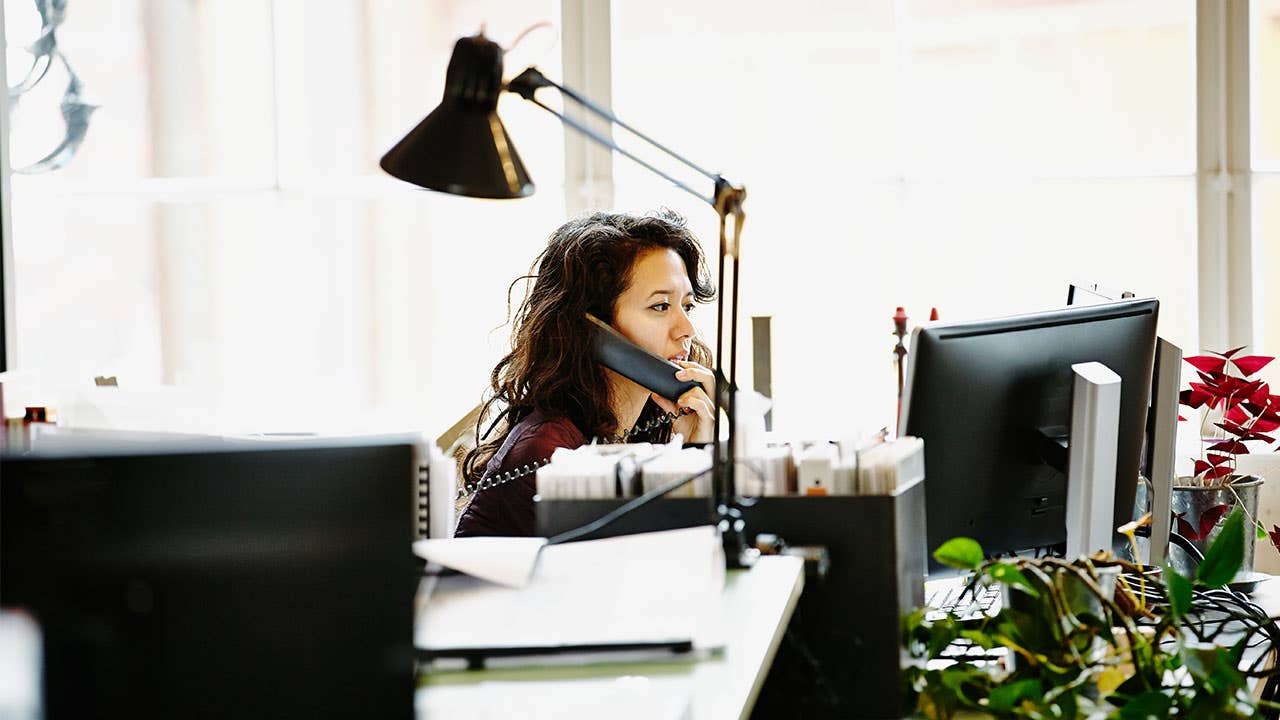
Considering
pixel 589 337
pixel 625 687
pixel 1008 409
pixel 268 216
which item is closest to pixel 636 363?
pixel 589 337

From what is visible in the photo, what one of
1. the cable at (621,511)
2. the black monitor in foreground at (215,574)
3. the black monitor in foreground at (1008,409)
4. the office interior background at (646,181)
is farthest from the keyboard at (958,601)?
the office interior background at (646,181)

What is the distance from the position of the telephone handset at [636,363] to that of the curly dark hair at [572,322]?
31mm

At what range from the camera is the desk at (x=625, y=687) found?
3.49ft

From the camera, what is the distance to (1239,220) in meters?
3.38

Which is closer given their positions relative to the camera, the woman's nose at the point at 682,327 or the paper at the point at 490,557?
the paper at the point at 490,557

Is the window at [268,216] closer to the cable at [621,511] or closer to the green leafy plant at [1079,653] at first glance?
the cable at [621,511]

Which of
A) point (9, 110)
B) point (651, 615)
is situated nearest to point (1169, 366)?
point (651, 615)

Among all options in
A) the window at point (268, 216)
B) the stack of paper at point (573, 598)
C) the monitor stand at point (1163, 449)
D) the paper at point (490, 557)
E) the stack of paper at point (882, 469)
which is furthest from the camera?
the window at point (268, 216)

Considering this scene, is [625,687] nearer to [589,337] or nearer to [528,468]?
[528,468]

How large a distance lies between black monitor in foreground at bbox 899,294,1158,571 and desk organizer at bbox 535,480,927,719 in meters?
0.27

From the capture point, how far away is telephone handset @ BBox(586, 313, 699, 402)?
2215mm

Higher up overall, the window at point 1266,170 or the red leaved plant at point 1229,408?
the window at point 1266,170

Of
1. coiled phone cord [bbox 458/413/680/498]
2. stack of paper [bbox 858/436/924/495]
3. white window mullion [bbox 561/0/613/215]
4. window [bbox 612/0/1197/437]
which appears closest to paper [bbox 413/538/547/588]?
stack of paper [bbox 858/436/924/495]

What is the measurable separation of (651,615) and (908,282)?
242 centimetres
